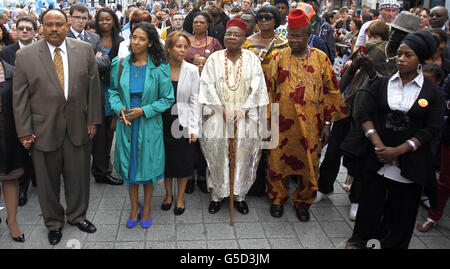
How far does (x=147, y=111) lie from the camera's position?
3.52 meters

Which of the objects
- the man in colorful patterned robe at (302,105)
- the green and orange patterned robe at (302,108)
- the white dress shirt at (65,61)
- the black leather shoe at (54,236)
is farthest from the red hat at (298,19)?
the black leather shoe at (54,236)

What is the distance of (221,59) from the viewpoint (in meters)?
3.89

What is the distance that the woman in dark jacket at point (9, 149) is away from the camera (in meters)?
3.28

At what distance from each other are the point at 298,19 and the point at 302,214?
6.74 ft

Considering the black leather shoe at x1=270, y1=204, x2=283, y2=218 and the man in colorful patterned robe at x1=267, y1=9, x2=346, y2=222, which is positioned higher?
the man in colorful patterned robe at x1=267, y1=9, x2=346, y2=222

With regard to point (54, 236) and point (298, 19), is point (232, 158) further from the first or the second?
point (54, 236)

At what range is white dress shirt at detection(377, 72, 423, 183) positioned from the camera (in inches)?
112

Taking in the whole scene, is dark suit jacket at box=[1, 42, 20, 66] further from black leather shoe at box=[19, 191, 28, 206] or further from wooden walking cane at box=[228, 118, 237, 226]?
wooden walking cane at box=[228, 118, 237, 226]

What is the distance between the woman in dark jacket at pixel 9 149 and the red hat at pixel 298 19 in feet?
8.69

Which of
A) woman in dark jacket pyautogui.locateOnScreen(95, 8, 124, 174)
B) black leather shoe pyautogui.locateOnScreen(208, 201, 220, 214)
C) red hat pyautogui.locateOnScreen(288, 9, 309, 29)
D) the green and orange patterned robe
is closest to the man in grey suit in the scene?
woman in dark jacket pyautogui.locateOnScreen(95, 8, 124, 174)

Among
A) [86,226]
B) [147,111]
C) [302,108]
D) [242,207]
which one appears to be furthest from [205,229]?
[302,108]

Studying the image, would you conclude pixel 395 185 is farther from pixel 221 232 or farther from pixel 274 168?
pixel 221 232

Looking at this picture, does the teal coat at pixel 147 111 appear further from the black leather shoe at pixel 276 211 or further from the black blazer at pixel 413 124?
the black blazer at pixel 413 124
